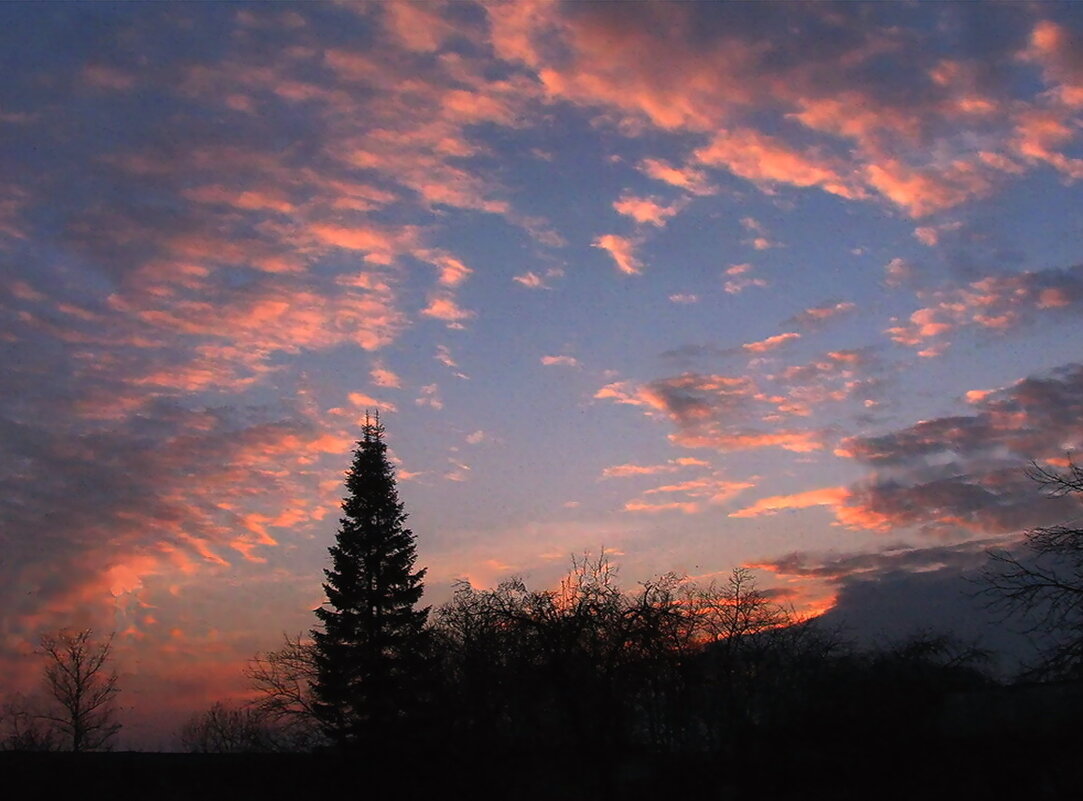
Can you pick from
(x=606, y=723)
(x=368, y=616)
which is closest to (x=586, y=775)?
(x=606, y=723)

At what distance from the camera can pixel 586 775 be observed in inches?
1363

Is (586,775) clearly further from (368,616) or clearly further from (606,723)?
(368,616)

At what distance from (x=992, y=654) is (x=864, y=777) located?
3892 cm

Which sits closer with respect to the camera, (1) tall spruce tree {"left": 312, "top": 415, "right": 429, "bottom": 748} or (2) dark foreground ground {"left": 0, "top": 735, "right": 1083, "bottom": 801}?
(2) dark foreground ground {"left": 0, "top": 735, "right": 1083, "bottom": 801}

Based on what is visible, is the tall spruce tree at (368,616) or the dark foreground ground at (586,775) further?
the tall spruce tree at (368,616)

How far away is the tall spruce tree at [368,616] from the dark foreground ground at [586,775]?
15.9 feet

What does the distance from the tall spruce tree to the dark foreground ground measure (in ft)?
15.9

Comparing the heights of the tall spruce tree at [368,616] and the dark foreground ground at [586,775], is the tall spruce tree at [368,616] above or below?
above

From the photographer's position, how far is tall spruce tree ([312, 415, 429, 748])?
152 feet

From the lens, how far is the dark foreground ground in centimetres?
3306

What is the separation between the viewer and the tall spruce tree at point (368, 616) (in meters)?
46.2

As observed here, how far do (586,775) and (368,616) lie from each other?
17.8 m

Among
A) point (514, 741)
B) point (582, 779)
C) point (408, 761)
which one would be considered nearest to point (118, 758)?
point (408, 761)

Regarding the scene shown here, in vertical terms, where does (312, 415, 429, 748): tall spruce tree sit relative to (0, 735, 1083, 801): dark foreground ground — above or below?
above
